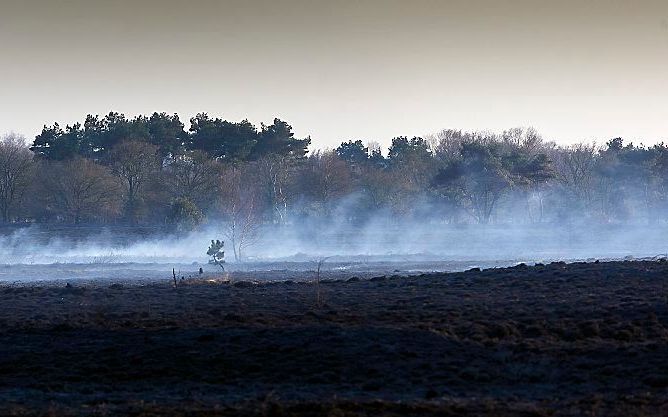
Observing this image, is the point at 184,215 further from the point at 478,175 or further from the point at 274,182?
the point at 478,175

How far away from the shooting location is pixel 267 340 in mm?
23781

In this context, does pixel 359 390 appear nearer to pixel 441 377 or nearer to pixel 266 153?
pixel 441 377

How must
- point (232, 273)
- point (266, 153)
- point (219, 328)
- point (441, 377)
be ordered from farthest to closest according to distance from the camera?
point (266, 153)
point (232, 273)
point (219, 328)
point (441, 377)

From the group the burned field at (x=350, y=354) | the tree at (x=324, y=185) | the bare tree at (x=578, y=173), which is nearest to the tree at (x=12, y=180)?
the tree at (x=324, y=185)

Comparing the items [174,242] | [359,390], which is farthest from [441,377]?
[174,242]

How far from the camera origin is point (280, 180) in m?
96.0

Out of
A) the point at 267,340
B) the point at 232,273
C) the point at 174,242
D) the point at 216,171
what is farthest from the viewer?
the point at 216,171

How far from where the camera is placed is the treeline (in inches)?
3457

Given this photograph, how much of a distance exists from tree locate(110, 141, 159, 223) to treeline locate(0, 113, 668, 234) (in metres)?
0.11

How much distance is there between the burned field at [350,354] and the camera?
17828 mm

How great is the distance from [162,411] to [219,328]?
28.5 ft

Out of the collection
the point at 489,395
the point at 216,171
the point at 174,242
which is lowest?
the point at 489,395

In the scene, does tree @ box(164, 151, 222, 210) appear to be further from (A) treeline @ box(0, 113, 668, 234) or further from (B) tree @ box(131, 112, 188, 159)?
(B) tree @ box(131, 112, 188, 159)

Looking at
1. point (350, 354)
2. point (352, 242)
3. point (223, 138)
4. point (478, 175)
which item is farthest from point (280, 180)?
point (350, 354)
